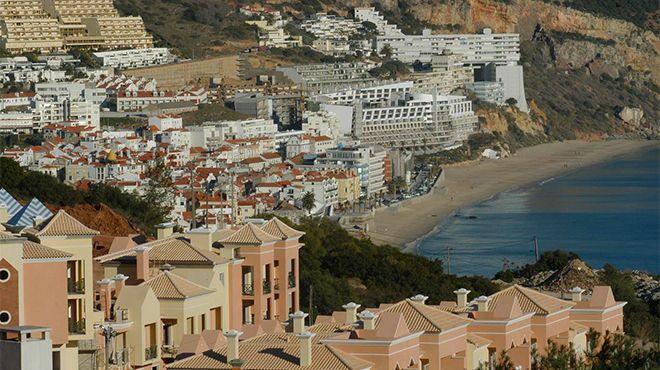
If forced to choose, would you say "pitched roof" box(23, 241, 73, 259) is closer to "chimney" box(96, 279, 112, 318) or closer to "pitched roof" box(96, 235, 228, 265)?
"chimney" box(96, 279, 112, 318)

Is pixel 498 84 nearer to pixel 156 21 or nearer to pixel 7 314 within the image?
pixel 156 21

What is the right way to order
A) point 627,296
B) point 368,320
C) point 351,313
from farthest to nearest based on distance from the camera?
point 627,296 → point 351,313 → point 368,320

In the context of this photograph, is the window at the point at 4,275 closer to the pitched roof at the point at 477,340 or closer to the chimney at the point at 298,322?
the chimney at the point at 298,322

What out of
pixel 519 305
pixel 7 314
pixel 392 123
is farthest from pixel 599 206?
pixel 7 314

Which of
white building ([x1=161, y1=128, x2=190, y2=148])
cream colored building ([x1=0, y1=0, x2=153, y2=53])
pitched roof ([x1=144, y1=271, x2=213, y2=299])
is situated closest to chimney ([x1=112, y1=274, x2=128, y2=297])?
pitched roof ([x1=144, y1=271, x2=213, y2=299])

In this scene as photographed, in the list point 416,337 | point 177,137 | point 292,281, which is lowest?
point 177,137

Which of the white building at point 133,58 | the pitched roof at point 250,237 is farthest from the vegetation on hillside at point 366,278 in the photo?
the white building at point 133,58

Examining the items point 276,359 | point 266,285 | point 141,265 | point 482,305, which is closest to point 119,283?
point 141,265

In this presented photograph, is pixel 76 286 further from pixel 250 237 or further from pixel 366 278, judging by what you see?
pixel 366 278
